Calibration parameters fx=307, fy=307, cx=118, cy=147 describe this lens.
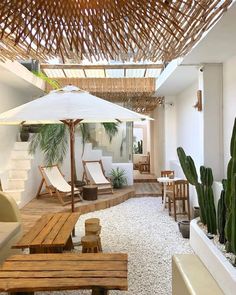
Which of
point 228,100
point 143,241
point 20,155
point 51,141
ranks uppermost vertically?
point 228,100

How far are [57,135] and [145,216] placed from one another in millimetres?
2806

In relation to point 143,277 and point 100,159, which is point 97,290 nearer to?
point 143,277

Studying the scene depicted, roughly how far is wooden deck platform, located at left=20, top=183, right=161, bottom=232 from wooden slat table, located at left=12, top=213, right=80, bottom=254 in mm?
1037

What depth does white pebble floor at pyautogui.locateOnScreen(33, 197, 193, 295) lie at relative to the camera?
2998 mm

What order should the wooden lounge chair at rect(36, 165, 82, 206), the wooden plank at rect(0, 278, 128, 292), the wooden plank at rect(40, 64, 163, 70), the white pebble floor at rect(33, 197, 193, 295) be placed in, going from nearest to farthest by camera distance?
the wooden plank at rect(0, 278, 128, 292) < the white pebble floor at rect(33, 197, 193, 295) < the wooden lounge chair at rect(36, 165, 82, 206) < the wooden plank at rect(40, 64, 163, 70)

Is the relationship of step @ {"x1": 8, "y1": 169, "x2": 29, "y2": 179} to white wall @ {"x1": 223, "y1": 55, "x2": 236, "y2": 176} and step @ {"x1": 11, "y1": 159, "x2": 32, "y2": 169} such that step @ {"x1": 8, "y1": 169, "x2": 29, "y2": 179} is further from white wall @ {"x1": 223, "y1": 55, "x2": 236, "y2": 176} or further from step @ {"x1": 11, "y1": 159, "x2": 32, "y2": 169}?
white wall @ {"x1": 223, "y1": 55, "x2": 236, "y2": 176}

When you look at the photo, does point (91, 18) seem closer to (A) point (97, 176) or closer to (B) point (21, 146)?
(B) point (21, 146)

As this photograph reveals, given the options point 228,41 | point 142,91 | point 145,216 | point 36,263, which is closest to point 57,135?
point 142,91

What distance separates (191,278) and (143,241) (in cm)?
208

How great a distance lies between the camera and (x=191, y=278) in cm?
216

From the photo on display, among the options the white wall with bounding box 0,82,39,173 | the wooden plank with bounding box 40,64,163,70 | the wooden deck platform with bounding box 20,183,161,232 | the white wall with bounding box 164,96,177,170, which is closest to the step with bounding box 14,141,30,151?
the white wall with bounding box 0,82,39,173

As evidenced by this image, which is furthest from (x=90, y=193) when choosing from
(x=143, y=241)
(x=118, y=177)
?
(x=143, y=241)

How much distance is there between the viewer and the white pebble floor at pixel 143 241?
3.00 m

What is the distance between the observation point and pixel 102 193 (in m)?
7.03
